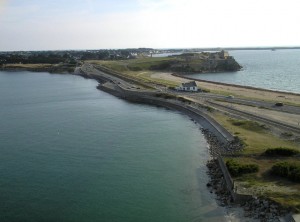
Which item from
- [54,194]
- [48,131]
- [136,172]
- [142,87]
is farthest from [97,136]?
[142,87]

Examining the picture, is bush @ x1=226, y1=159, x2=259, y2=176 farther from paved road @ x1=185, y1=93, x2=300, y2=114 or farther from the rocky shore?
paved road @ x1=185, y1=93, x2=300, y2=114

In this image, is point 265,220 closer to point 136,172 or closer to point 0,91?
point 136,172

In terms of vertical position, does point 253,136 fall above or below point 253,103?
below

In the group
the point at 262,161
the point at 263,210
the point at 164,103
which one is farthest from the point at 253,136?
the point at 164,103

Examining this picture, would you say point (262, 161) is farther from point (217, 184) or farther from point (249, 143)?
point (249, 143)

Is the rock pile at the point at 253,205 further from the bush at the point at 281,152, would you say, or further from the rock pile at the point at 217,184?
the bush at the point at 281,152

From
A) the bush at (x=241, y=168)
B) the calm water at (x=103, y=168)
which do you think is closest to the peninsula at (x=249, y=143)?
the bush at (x=241, y=168)

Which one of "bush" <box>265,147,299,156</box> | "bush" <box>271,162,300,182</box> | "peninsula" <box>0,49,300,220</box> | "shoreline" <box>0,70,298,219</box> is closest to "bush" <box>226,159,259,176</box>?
"peninsula" <box>0,49,300,220</box>
